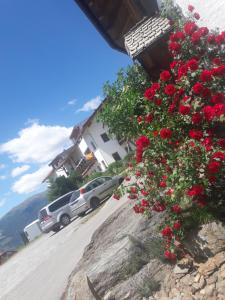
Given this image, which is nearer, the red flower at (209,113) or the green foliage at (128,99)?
the red flower at (209,113)

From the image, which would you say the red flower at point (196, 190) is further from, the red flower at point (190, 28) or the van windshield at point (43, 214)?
the van windshield at point (43, 214)

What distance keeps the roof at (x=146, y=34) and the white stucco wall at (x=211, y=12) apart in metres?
0.68

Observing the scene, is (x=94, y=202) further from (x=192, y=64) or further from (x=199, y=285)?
(x=192, y=64)

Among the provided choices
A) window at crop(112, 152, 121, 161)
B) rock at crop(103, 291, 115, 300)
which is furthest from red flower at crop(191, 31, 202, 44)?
window at crop(112, 152, 121, 161)

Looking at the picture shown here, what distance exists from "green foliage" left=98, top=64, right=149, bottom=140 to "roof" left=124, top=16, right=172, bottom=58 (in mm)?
1631

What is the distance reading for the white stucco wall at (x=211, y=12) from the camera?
5875mm

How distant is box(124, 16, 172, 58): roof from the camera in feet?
22.0

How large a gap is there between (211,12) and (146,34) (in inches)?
58.6

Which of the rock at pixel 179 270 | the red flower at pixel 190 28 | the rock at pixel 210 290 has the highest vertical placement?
the red flower at pixel 190 28

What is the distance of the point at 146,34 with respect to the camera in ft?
22.9

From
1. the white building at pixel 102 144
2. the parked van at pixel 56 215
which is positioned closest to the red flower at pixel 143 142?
the parked van at pixel 56 215

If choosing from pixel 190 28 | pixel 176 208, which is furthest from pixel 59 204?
pixel 190 28

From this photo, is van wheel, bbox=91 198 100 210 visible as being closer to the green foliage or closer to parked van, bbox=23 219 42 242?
the green foliage

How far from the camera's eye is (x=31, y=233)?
3603 centimetres
